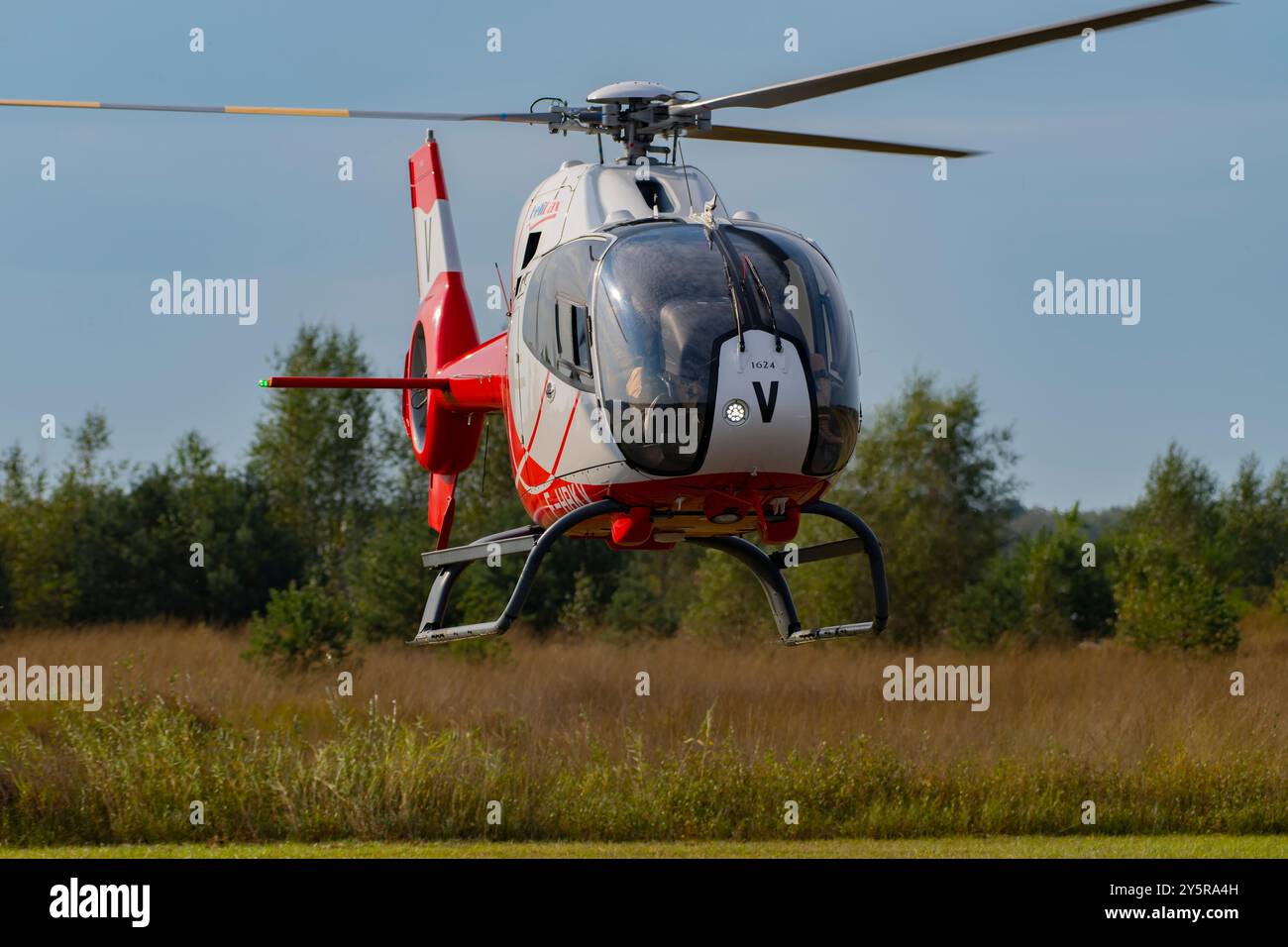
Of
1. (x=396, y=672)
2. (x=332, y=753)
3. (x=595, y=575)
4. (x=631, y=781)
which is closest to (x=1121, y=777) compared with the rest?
(x=631, y=781)

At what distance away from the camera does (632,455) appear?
8.93 meters

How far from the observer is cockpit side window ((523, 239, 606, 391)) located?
9242mm

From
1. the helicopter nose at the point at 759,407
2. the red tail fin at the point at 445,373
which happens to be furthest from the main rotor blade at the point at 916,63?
the red tail fin at the point at 445,373

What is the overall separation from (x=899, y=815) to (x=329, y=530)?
95.4 feet

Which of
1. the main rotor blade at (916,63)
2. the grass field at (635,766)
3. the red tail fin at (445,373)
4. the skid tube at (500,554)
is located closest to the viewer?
the main rotor blade at (916,63)

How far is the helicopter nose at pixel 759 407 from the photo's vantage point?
8.66 metres

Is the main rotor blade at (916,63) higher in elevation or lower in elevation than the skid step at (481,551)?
higher

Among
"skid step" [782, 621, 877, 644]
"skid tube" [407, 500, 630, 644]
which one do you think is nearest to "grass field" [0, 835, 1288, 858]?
"skid tube" [407, 500, 630, 644]

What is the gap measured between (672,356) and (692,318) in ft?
0.76

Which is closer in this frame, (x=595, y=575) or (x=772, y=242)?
(x=772, y=242)

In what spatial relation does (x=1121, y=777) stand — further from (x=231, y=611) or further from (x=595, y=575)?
(x=231, y=611)

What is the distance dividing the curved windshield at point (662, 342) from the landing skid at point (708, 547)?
644mm

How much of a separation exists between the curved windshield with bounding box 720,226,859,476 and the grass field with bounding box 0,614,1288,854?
806 cm

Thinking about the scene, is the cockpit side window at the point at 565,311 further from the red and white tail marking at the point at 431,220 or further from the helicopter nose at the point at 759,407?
the red and white tail marking at the point at 431,220
